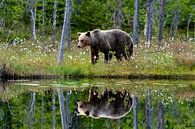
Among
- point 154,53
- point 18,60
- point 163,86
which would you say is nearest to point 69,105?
point 163,86

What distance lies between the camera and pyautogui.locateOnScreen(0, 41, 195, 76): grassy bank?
23047 mm

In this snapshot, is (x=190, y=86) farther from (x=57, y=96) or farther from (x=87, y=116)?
(x=87, y=116)

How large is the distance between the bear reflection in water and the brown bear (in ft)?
18.6

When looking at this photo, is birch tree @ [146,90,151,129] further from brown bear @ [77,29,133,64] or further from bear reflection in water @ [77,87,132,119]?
brown bear @ [77,29,133,64]

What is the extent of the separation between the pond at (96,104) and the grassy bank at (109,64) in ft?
4.67

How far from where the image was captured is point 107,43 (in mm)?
24531

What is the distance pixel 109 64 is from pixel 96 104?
287 inches

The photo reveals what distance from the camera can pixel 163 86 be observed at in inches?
806

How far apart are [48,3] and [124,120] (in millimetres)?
44349

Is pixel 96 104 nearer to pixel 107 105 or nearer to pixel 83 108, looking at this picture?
pixel 107 105

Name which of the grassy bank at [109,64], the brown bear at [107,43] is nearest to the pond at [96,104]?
the grassy bank at [109,64]

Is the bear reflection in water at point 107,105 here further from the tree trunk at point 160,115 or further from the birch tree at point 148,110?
the tree trunk at point 160,115

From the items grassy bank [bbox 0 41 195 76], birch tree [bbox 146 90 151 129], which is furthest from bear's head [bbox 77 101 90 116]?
grassy bank [bbox 0 41 195 76]

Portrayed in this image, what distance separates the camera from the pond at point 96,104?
46.7 feet
